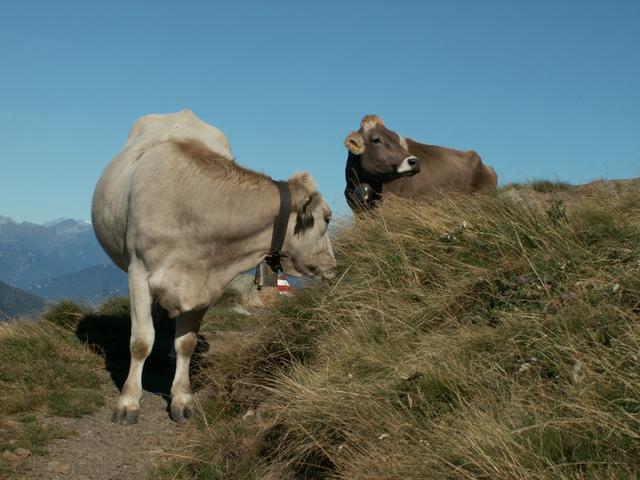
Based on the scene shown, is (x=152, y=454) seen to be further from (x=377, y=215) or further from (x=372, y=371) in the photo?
(x=377, y=215)

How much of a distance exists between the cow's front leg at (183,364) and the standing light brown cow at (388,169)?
544cm

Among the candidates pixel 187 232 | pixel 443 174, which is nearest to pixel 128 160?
pixel 187 232

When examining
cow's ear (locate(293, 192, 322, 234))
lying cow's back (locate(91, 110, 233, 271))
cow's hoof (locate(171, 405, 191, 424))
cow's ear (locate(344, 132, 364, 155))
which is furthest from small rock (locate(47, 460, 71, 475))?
cow's ear (locate(344, 132, 364, 155))

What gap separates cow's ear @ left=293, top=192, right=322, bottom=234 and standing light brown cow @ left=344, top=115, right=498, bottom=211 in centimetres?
477

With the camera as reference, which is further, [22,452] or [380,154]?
[380,154]

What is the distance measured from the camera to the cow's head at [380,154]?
1384 centimetres

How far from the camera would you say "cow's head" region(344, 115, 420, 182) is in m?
13.8

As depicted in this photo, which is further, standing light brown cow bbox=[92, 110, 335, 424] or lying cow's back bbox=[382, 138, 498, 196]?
lying cow's back bbox=[382, 138, 498, 196]

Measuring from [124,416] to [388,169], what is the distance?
797 centimetres

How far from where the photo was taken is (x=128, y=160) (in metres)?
8.73

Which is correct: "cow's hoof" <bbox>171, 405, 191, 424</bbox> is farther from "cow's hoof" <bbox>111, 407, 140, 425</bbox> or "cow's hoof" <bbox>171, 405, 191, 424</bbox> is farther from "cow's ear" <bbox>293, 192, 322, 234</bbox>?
"cow's ear" <bbox>293, 192, 322, 234</bbox>

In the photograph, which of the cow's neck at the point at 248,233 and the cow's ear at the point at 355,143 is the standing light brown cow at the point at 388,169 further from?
the cow's neck at the point at 248,233

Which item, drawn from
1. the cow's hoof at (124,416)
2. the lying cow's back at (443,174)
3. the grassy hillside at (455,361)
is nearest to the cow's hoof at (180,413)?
the grassy hillside at (455,361)

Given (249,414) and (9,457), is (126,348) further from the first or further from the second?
(9,457)
